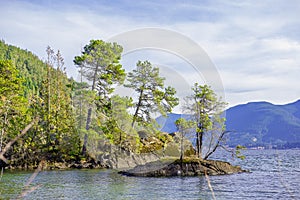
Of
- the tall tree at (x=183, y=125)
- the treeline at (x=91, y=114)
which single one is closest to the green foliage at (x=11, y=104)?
the treeline at (x=91, y=114)

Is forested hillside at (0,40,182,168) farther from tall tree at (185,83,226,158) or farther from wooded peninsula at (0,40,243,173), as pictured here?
tall tree at (185,83,226,158)

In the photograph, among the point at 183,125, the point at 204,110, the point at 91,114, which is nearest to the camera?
the point at 183,125

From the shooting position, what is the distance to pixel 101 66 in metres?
41.9

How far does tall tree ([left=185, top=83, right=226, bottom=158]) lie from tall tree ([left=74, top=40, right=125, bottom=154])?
32.5 feet

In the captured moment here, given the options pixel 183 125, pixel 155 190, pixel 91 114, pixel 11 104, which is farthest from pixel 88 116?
pixel 155 190

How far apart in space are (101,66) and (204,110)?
485 inches

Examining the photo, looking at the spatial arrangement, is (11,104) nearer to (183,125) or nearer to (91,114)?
(91,114)

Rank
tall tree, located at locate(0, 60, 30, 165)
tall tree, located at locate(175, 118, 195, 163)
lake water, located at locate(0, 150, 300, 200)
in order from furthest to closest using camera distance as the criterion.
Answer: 1. tall tree, located at locate(0, 60, 30, 165)
2. tall tree, located at locate(175, 118, 195, 163)
3. lake water, located at locate(0, 150, 300, 200)

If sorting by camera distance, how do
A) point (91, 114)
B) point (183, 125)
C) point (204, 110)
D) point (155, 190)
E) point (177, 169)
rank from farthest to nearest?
point (91, 114) < point (204, 110) < point (183, 125) < point (177, 169) < point (155, 190)

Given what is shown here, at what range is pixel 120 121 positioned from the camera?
41.2 m

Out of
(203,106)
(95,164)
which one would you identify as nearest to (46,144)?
(95,164)

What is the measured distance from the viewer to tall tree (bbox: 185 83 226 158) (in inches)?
1398

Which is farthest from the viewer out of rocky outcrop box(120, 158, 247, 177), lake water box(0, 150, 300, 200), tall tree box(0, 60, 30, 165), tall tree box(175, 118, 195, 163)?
tall tree box(0, 60, 30, 165)

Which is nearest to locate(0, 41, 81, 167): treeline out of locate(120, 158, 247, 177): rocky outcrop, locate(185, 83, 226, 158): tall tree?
locate(120, 158, 247, 177): rocky outcrop
